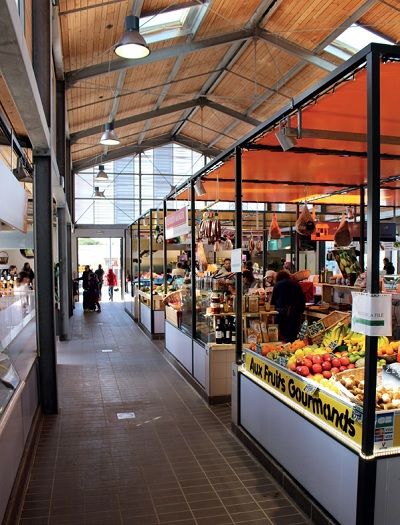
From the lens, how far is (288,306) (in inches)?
265

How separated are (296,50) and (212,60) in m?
2.64

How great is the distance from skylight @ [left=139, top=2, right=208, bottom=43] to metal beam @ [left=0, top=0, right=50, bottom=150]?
577 cm

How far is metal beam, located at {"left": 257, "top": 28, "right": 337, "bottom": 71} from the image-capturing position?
1034 centimetres

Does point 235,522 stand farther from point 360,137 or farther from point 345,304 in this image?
point 345,304

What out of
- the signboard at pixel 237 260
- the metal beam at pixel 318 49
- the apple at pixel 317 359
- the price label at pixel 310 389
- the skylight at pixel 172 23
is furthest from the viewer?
the skylight at pixel 172 23

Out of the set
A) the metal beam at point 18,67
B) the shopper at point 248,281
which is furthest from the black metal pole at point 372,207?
the shopper at point 248,281

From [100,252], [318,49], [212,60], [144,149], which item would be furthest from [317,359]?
[100,252]

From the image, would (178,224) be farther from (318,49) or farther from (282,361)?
(318,49)

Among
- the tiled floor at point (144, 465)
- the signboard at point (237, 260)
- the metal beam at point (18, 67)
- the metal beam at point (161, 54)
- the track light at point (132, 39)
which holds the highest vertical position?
the metal beam at point (161, 54)

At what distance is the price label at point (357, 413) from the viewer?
280cm

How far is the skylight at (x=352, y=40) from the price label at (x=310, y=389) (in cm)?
776

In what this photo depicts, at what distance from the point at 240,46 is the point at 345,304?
6.81 meters

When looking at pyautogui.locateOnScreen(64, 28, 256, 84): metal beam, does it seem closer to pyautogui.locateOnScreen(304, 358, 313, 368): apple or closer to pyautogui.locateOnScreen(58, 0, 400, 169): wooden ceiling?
pyautogui.locateOnScreen(58, 0, 400, 169): wooden ceiling

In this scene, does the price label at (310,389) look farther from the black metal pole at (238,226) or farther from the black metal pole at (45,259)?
the black metal pole at (45,259)
